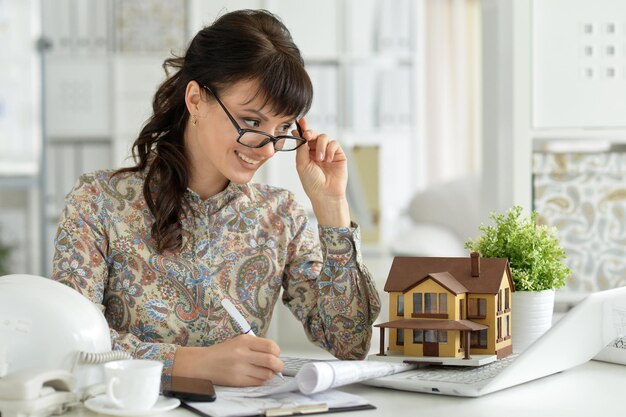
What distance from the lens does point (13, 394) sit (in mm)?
935

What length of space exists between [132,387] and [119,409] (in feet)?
0.10

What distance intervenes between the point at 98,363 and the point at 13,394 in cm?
14

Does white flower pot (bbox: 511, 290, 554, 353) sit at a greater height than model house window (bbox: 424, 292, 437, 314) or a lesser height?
lesser

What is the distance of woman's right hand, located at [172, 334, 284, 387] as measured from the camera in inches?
45.9

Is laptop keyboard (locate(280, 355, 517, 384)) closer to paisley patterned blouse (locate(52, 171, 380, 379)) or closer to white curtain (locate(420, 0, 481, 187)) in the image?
paisley patterned blouse (locate(52, 171, 380, 379))

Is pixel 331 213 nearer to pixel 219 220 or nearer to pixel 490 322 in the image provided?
pixel 219 220

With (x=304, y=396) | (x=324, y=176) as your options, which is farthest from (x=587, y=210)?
(x=304, y=396)

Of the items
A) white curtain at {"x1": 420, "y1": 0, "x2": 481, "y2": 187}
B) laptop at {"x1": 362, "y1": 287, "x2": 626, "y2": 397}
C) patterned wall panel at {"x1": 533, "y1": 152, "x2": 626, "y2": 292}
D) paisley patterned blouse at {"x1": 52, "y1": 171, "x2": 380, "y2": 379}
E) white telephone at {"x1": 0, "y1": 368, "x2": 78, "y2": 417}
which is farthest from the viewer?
white curtain at {"x1": 420, "y1": 0, "x2": 481, "y2": 187}

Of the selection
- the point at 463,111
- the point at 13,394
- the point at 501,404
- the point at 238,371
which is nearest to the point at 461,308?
the point at 501,404

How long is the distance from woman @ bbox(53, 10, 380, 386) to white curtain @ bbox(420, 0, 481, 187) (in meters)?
4.07

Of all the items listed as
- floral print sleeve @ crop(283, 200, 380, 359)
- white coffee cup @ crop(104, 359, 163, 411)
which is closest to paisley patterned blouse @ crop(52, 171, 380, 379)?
floral print sleeve @ crop(283, 200, 380, 359)

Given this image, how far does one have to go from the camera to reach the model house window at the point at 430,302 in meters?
1.21

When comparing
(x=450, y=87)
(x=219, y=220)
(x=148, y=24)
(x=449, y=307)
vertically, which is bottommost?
(x=449, y=307)

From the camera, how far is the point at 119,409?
3.20ft
